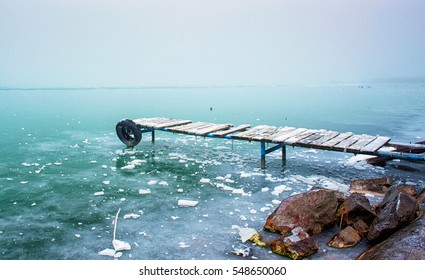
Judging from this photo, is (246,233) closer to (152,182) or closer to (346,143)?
(152,182)

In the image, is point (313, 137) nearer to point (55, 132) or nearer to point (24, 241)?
point (24, 241)

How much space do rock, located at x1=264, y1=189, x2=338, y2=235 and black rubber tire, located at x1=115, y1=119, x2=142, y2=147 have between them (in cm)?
774

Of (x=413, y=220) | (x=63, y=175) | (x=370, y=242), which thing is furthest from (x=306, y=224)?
(x=63, y=175)

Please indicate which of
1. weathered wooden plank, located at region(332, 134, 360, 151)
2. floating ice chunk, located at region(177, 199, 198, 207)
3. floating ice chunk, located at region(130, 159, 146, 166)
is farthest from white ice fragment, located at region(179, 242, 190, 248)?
floating ice chunk, located at region(130, 159, 146, 166)

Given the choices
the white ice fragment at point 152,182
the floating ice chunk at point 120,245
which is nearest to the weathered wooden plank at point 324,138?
the white ice fragment at point 152,182

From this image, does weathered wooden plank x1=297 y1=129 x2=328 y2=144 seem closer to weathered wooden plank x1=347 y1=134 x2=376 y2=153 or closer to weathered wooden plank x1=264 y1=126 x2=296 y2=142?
weathered wooden plank x1=264 y1=126 x2=296 y2=142

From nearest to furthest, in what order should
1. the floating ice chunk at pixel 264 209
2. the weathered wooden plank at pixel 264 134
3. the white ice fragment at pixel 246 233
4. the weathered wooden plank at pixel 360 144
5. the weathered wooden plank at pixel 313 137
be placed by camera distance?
1. the white ice fragment at pixel 246 233
2. the floating ice chunk at pixel 264 209
3. the weathered wooden plank at pixel 360 144
4. the weathered wooden plank at pixel 313 137
5. the weathered wooden plank at pixel 264 134

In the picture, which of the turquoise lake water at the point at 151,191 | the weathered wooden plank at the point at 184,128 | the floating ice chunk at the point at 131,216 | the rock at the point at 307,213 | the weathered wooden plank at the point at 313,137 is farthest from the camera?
the weathered wooden plank at the point at 184,128

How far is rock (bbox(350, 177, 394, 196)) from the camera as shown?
7617 mm

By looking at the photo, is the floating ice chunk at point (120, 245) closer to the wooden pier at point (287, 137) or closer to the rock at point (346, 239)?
the rock at point (346, 239)

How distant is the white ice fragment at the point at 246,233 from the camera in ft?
17.8

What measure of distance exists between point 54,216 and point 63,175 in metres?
2.88

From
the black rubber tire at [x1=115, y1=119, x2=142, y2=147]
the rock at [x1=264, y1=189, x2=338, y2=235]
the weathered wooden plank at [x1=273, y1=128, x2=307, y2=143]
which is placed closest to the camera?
the rock at [x1=264, y1=189, x2=338, y2=235]

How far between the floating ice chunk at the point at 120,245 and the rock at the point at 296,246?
2130 mm
